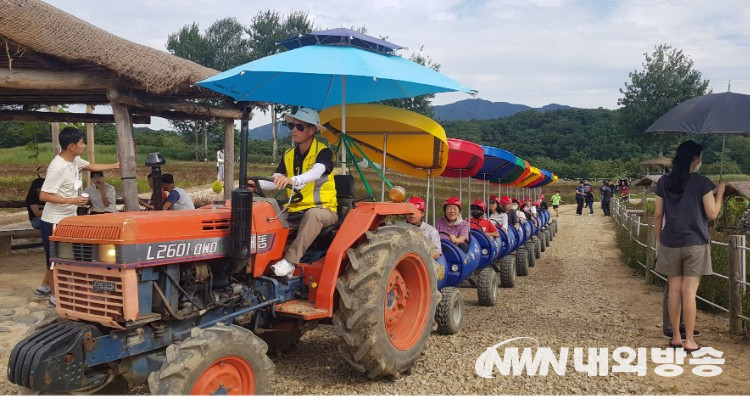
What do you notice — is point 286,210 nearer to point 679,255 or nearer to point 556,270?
point 679,255

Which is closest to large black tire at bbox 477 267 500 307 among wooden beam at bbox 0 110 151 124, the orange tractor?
the orange tractor

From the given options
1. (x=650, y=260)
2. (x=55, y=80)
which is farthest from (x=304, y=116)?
(x=650, y=260)

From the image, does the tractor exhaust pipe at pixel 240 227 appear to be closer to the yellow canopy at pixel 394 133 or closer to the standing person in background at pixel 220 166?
the yellow canopy at pixel 394 133

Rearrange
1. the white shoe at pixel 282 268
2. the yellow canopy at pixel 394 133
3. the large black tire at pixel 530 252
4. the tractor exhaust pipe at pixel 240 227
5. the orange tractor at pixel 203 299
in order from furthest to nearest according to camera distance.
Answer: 1. the large black tire at pixel 530 252
2. the yellow canopy at pixel 394 133
3. the white shoe at pixel 282 268
4. the tractor exhaust pipe at pixel 240 227
5. the orange tractor at pixel 203 299

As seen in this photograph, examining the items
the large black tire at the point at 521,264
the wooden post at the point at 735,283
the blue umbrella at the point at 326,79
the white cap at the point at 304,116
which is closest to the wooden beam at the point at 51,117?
the blue umbrella at the point at 326,79

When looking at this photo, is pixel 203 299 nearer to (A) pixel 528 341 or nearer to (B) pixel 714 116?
(A) pixel 528 341

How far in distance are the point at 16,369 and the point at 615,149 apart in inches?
2950

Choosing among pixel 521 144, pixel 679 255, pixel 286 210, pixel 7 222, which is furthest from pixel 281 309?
pixel 521 144

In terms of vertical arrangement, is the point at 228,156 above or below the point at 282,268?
above

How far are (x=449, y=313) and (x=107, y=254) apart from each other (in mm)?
3480

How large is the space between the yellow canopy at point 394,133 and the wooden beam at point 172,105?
308 centimetres

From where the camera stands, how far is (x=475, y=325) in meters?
6.27

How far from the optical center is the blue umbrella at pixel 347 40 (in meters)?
4.86

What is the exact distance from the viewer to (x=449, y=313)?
5.68m
